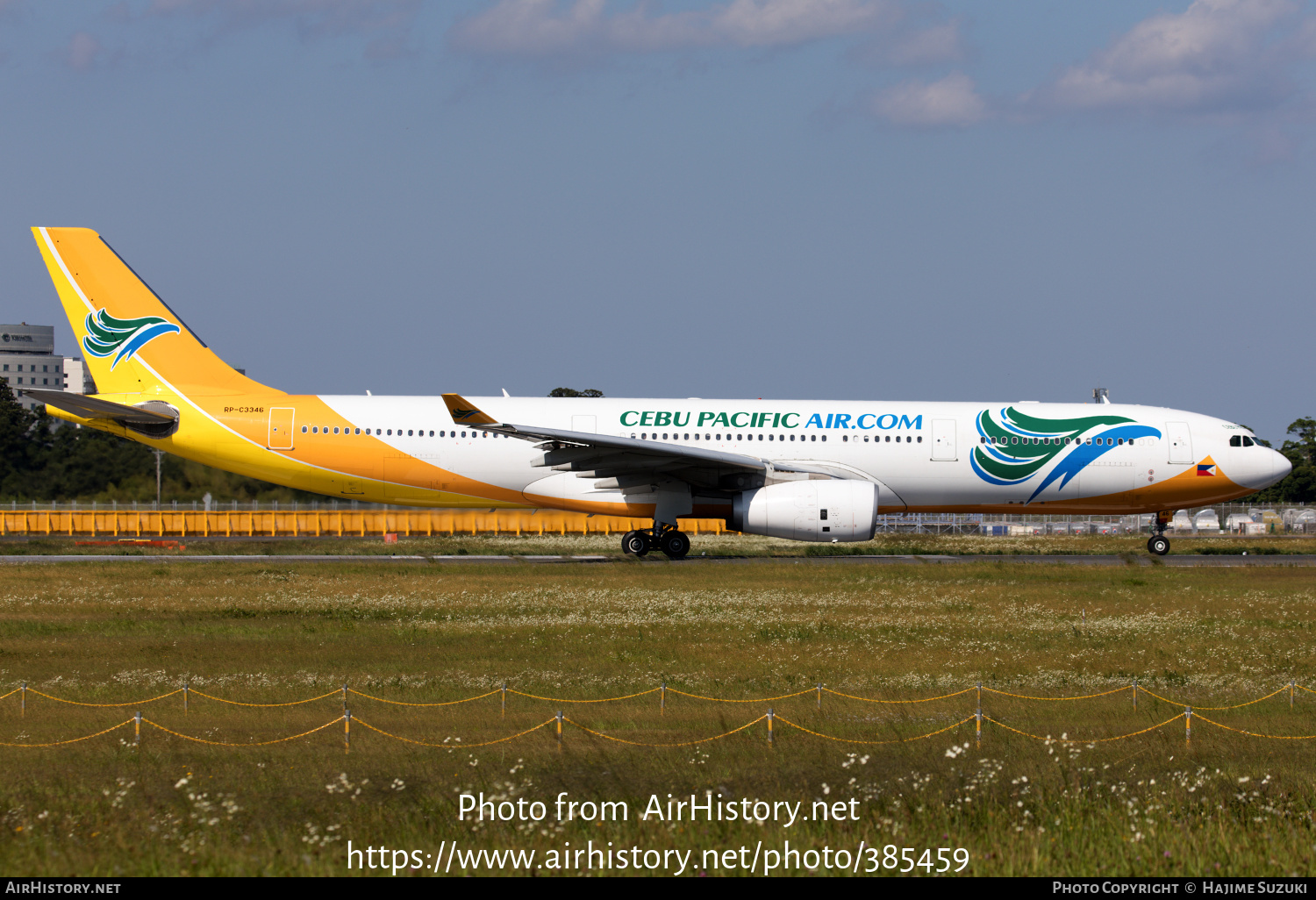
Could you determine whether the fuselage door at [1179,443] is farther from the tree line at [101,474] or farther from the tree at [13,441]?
the tree at [13,441]

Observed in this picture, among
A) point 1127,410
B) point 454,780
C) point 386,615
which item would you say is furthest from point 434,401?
point 454,780

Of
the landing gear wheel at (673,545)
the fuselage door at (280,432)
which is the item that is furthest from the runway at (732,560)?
the fuselage door at (280,432)

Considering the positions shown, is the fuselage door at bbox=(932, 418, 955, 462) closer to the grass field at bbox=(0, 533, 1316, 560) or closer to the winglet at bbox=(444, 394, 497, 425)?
the grass field at bbox=(0, 533, 1316, 560)

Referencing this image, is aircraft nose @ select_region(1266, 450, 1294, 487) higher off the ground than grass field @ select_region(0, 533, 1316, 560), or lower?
higher

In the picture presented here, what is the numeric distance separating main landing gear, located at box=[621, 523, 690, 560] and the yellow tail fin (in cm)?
931

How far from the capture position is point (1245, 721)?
10805mm

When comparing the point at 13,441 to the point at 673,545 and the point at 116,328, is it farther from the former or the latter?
the point at 673,545

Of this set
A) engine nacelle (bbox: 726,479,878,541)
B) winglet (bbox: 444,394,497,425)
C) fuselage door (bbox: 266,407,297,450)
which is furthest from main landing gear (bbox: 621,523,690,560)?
fuselage door (bbox: 266,407,297,450)

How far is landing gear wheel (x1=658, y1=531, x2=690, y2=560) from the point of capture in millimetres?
26938

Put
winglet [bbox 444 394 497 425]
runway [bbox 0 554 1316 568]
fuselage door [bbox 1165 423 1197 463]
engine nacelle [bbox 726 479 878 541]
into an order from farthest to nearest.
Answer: fuselage door [bbox 1165 423 1197 463] → runway [bbox 0 554 1316 568] → engine nacelle [bbox 726 479 878 541] → winglet [bbox 444 394 497 425]

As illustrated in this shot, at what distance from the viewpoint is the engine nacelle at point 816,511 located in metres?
24.7

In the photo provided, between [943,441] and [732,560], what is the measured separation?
5569mm

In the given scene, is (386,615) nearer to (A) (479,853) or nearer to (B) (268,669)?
(B) (268,669)
